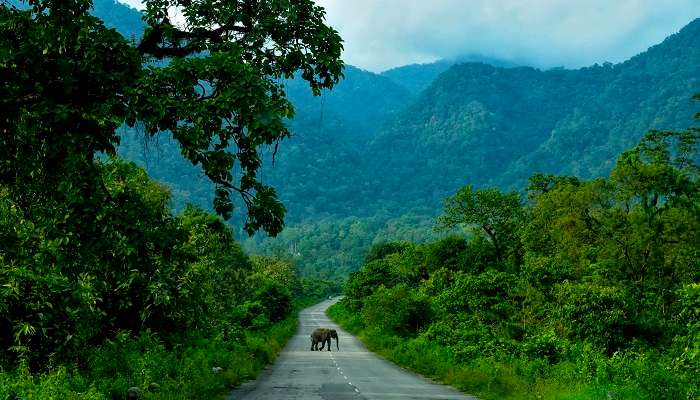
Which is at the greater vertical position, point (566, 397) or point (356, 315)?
point (356, 315)

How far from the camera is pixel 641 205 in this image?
43.9 metres

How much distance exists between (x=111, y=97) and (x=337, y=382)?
55.9 ft

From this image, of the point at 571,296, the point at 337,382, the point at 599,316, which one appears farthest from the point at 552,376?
the point at 571,296

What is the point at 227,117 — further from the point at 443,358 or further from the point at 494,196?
the point at 494,196

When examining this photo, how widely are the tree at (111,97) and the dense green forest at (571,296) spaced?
33.7ft

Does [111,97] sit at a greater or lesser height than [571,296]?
greater

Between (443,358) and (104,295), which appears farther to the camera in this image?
(443,358)

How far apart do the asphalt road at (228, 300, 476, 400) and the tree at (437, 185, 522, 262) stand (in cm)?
2156

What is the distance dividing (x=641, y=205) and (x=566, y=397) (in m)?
31.2

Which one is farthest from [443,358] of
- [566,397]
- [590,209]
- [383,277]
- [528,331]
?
[383,277]

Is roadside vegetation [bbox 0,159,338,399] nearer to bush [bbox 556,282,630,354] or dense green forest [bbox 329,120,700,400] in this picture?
dense green forest [bbox 329,120,700,400]

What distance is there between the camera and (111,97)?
8.79 m

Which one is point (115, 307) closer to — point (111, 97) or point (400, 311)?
point (111, 97)

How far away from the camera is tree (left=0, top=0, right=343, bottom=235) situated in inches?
336
